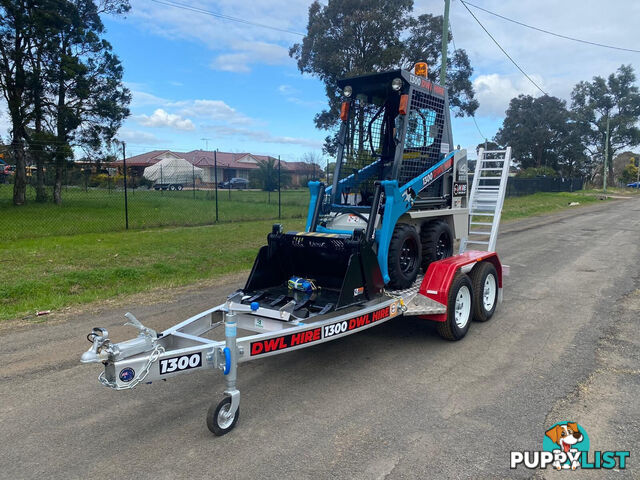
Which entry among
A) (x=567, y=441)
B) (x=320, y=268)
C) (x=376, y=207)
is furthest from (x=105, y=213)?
(x=567, y=441)

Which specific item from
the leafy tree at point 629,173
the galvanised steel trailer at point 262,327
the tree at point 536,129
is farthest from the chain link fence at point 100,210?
the leafy tree at point 629,173

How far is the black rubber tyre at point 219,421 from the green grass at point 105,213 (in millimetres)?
10796

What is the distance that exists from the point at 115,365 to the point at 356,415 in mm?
1929

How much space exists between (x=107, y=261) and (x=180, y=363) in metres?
7.11

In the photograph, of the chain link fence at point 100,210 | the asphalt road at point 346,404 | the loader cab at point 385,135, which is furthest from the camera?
the chain link fence at point 100,210

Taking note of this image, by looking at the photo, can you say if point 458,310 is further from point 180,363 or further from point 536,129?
point 536,129

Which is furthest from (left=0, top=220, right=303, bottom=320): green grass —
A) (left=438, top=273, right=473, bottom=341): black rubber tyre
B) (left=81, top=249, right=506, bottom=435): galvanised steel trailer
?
(left=438, top=273, right=473, bottom=341): black rubber tyre

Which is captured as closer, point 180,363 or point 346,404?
point 180,363

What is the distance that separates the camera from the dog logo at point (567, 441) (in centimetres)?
342

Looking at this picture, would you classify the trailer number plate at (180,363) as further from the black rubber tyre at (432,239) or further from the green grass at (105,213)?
the green grass at (105,213)

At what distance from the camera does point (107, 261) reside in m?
9.75

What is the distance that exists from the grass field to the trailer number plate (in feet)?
13.6

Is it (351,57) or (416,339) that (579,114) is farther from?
(416,339)

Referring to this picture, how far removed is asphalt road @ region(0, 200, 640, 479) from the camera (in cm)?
333
